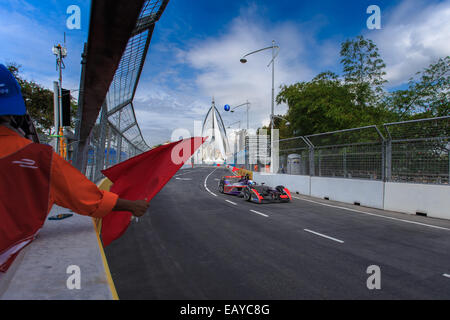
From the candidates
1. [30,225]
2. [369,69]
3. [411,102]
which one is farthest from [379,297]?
[369,69]

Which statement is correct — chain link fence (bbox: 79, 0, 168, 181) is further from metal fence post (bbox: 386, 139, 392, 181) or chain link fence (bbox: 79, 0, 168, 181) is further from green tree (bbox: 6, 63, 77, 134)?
green tree (bbox: 6, 63, 77, 134)

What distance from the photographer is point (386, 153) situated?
9109mm

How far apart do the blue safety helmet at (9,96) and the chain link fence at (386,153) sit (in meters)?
9.72

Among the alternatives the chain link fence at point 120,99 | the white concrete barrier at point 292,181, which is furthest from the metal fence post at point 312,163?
the chain link fence at point 120,99

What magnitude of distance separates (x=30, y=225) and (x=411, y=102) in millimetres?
16883

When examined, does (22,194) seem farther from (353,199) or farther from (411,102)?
(411,102)

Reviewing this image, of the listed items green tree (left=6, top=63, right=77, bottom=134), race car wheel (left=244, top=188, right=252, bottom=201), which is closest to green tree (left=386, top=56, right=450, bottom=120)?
race car wheel (left=244, top=188, right=252, bottom=201)

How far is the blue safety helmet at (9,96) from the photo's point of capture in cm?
131

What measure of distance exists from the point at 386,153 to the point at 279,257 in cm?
733

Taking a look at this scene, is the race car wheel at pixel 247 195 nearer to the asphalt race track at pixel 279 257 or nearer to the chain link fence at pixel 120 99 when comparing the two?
the asphalt race track at pixel 279 257

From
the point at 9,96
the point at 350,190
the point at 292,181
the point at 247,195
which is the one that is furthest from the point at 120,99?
the point at 292,181

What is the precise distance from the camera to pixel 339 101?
50.2 feet
